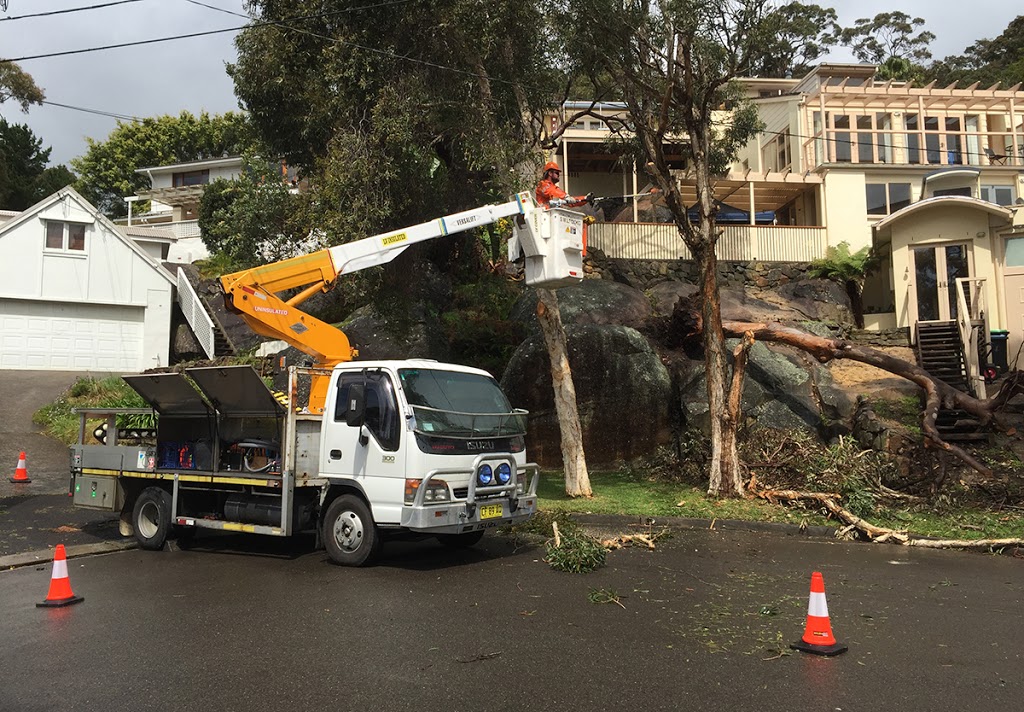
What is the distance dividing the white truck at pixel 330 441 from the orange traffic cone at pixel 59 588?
2.13 m

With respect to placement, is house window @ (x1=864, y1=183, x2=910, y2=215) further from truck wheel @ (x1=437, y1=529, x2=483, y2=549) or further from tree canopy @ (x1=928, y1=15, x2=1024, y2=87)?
tree canopy @ (x1=928, y1=15, x2=1024, y2=87)

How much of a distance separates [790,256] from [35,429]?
23.0m

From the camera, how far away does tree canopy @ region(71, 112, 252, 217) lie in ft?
167

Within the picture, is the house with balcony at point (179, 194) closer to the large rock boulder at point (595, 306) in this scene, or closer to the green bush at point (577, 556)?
the large rock boulder at point (595, 306)

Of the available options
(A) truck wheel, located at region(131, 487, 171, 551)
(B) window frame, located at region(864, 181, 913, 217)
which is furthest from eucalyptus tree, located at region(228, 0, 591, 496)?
(B) window frame, located at region(864, 181, 913, 217)

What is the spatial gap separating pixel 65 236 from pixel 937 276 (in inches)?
1126

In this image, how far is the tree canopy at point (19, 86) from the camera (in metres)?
38.2

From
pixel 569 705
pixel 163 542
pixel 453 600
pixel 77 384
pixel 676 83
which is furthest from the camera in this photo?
pixel 77 384

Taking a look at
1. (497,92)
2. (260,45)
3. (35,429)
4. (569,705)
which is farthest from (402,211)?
(35,429)

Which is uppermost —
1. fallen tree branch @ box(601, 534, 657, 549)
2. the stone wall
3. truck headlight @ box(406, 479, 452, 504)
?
the stone wall

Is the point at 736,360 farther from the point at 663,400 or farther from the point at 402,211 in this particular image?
the point at 402,211

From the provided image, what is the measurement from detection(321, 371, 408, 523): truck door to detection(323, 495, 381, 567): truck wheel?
229 mm

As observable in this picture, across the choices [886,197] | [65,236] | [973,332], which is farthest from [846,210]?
[65,236]

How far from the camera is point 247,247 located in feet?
51.4
